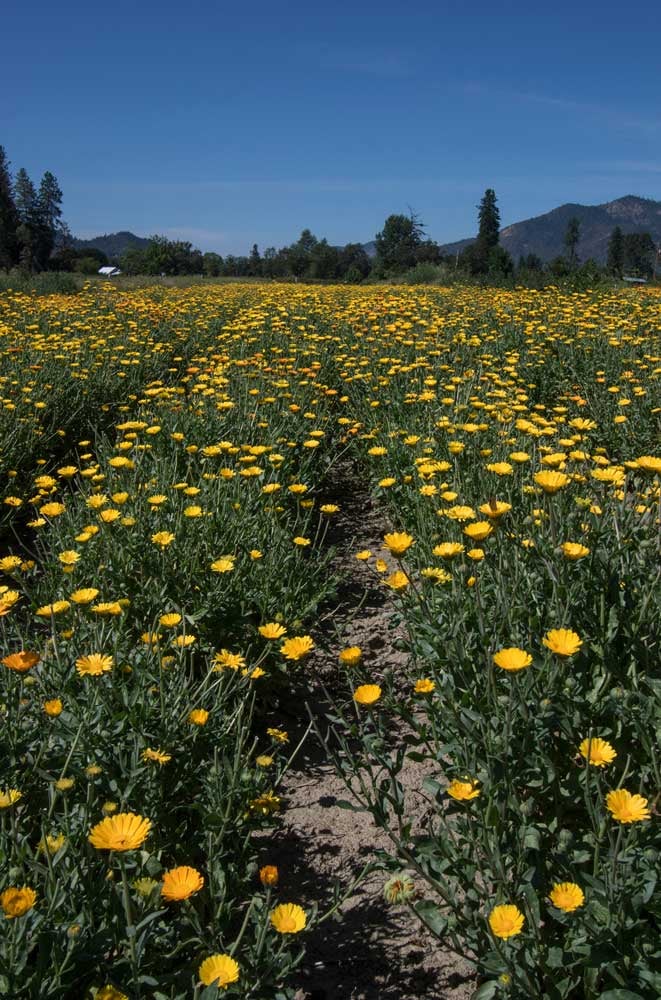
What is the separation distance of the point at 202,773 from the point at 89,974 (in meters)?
0.64

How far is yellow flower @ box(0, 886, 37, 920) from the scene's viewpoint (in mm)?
1341

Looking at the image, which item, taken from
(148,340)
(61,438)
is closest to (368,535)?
(61,438)

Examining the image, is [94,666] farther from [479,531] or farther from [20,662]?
[479,531]

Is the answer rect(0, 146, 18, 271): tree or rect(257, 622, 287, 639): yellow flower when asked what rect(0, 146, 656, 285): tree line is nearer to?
rect(0, 146, 18, 271): tree

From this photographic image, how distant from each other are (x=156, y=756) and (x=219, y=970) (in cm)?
54

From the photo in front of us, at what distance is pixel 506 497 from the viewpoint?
332 cm

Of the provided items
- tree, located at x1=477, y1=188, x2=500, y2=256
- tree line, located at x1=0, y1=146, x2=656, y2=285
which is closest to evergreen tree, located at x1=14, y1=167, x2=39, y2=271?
tree line, located at x1=0, y1=146, x2=656, y2=285

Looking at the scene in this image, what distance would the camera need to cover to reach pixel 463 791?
1.63 meters

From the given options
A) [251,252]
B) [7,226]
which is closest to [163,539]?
[7,226]

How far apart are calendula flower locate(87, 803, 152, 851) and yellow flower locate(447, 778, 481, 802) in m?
0.67

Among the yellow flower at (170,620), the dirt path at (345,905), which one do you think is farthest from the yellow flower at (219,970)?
the yellow flower at (170,620)

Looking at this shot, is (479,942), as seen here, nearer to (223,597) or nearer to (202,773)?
(202,773)

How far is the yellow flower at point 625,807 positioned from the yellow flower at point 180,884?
85cm

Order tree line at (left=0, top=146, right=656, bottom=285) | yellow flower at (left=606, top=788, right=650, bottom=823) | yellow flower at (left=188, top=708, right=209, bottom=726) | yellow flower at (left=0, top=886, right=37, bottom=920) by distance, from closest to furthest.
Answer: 1. yellow flower at (left=0, top=886, right=37, bottom=920)
2. yellow flower at (left=606, top=788, right=650, bottom=823)
3. yellow flower at (left=188, top=708, right=209, bottom=726)
4. tree line at (left=0, top=146, right=656, bottom=285)
